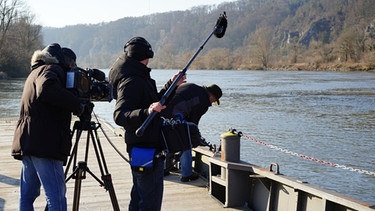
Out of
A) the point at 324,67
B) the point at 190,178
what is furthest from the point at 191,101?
the point at 324,67

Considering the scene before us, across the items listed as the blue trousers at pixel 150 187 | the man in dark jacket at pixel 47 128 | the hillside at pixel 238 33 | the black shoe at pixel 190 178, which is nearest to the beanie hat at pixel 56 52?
the man in dark jacket at pixel 47 128

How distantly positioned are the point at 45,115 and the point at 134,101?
26.0 inches

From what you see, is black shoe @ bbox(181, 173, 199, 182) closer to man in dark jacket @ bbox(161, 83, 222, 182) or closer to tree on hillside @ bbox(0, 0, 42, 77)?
man in dark jacket @ bbox(161, 83, 222, 182)

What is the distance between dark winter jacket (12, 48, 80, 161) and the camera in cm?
334

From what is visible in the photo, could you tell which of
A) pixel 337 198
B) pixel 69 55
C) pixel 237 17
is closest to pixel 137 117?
pixel 69 55

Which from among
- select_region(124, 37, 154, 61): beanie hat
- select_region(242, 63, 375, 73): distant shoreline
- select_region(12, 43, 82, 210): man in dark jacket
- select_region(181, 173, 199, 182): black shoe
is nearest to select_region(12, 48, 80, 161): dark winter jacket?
select_region(12, 43, 82, 210): man in dark jacket

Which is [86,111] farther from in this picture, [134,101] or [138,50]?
[138,50]

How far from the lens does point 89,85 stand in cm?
383

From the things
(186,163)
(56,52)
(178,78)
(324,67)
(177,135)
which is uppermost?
(324,67)

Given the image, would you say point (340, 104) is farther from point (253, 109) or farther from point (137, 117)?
→ point (137, 117)

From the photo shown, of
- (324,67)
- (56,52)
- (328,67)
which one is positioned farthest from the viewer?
(324,67)

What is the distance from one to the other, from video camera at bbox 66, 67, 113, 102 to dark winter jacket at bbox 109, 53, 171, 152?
1.14 ft

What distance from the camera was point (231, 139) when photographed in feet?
18.0

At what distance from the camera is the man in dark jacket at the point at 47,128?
337 centimetres
